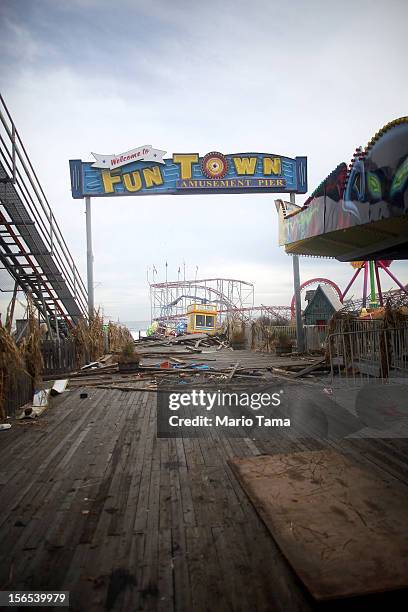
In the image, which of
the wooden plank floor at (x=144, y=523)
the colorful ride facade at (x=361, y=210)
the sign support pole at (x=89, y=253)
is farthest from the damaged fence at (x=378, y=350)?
the sign support pole at (x=89, y=253)

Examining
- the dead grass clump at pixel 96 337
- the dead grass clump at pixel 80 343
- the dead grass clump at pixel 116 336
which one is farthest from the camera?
the dead grass clump at pixel 116 336

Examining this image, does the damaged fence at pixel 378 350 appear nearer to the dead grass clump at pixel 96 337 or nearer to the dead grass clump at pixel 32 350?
the dead grass clump at pixel 32 350

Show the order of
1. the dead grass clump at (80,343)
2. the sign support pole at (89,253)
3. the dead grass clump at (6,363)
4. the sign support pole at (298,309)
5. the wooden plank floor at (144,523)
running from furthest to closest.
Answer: the sign support pole at (89,253) < the sign support pole at (298,309) < the dead grass clump at (80,343) < the dead grass clump at (6,363) < the wooden plank floor at (144,523)

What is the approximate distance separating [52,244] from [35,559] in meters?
11.5

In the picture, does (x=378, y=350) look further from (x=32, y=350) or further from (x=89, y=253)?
(x=89, y=253)

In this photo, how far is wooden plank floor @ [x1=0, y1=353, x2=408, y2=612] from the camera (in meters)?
2.51

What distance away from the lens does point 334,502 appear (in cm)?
357

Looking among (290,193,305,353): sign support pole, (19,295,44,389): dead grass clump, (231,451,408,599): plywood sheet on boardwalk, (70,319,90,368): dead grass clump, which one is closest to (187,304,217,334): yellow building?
(290,193,305,353): sign support pole

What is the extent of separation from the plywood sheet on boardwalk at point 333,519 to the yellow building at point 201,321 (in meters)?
32.3

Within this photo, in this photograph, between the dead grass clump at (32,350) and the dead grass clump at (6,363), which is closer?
the dead grass clump at (6,363)

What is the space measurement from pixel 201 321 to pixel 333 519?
34.5 metres

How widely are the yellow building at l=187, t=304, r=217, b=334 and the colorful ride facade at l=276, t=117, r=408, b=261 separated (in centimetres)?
2283

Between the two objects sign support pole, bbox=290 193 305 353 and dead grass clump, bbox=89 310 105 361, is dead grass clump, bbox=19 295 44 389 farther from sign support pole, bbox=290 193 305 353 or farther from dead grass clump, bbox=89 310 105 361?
sign support pole, bbox=290 193 305 353

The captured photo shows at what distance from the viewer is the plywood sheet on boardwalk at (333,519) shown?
2.54 metres
